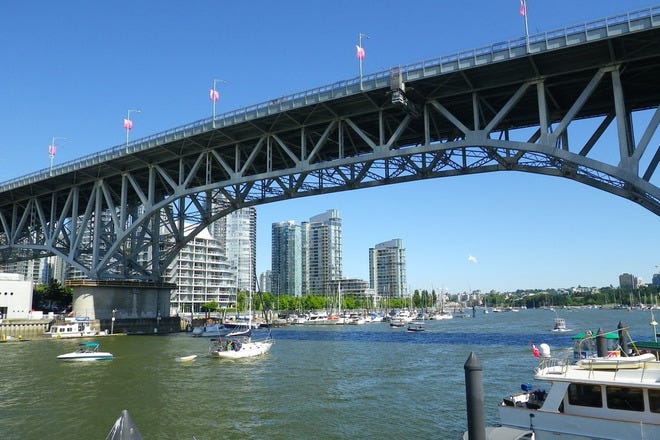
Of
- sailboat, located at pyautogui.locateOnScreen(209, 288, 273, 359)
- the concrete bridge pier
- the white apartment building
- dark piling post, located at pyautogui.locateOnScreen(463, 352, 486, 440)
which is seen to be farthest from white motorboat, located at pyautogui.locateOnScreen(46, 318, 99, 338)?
the white apartment building

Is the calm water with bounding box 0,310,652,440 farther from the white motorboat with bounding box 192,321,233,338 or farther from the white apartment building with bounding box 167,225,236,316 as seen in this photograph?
the white apartment building with bounding box 167,225,236,316

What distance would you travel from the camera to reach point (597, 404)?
50.8 feet

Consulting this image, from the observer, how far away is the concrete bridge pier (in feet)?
220

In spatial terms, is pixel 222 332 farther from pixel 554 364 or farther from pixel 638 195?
pixel 554 364

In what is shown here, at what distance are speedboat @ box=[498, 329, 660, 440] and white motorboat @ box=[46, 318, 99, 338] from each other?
60082 mm

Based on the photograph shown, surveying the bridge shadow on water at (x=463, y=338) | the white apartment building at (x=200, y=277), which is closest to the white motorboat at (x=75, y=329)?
the bridge shadow on water at (x=463, y=338)

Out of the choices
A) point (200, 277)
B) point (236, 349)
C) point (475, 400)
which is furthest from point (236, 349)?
point (200, 277)

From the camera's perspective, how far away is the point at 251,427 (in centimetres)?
2064

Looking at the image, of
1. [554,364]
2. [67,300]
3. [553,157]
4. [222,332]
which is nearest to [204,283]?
[67,300]

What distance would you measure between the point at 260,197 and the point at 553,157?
3013 cm

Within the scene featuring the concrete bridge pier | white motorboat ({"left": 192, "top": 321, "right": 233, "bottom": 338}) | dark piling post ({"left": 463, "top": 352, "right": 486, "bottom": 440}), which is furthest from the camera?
white motorboat ({"left": 192, "top": 321, "right": 233, "bottom": 338})

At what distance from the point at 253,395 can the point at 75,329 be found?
155 ft

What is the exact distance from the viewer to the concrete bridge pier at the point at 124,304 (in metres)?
66.9

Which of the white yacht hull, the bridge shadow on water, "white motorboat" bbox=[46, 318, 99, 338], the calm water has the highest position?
"white motorboat" bbox=[46, 318, 99, 338]
